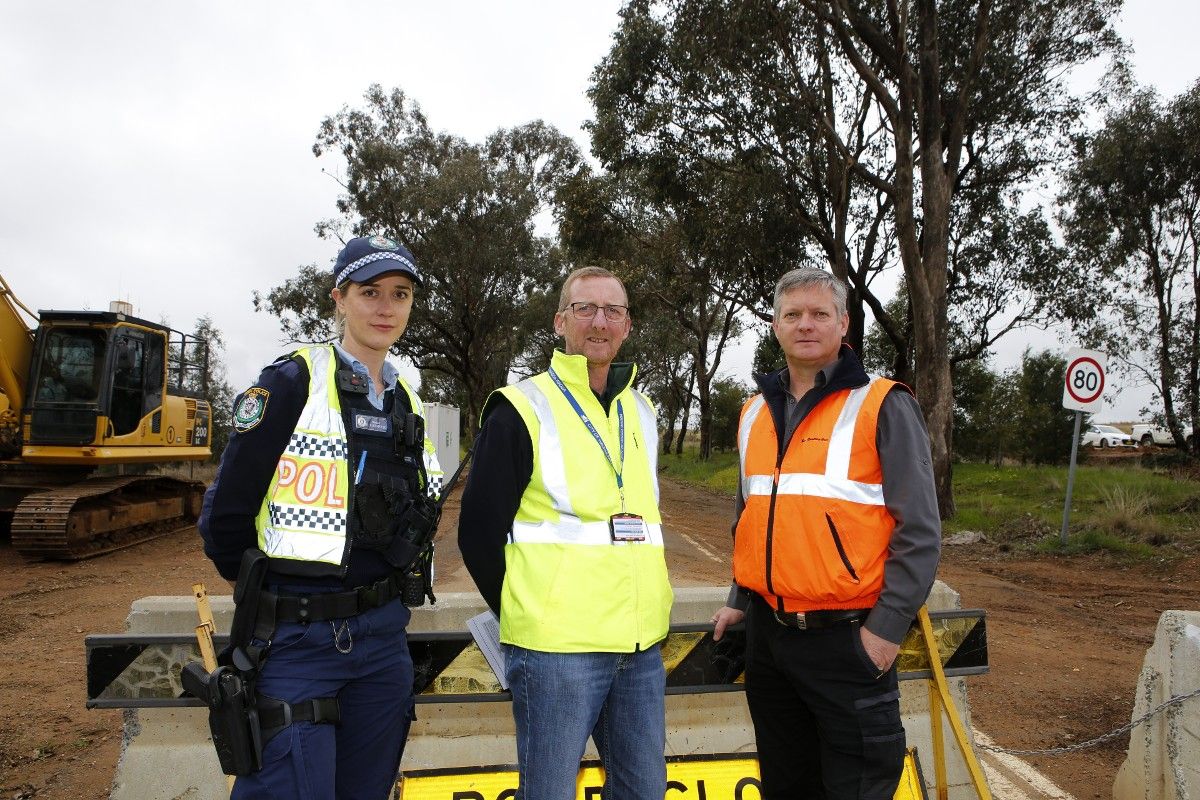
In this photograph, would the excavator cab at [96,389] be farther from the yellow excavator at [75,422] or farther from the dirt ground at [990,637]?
the dirt ground at [990,637]

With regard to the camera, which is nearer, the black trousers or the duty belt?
the duty belt

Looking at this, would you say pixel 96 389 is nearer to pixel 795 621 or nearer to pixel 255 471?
pixel 255 471

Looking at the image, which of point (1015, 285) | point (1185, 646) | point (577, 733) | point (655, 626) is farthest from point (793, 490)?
point (1015, 285)

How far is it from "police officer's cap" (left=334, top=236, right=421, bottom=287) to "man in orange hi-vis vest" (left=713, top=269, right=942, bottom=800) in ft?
4.42

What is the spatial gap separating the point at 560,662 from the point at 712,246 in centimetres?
1833

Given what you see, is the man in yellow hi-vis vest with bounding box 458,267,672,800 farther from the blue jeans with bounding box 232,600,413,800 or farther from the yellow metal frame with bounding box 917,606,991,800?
the yellow metal frame with bounding box 917,606,991,800

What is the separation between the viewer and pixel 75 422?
1237 cm

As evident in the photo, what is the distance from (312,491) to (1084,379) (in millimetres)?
12016

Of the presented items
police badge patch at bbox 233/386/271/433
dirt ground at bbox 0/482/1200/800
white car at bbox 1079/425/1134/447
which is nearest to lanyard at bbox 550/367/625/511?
police badge patch at bbox 233/386/271/433

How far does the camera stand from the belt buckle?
253 cm

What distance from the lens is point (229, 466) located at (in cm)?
218

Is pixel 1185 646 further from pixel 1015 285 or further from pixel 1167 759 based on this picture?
pixel 1015 285

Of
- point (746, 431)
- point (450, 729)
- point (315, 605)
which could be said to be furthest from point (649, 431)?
point (450, 729)

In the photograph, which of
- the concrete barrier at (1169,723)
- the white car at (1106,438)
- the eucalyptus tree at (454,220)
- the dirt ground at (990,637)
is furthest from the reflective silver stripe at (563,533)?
the white car at (1106,438)
